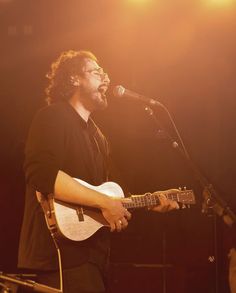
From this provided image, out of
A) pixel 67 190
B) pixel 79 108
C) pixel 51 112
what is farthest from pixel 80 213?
pixel 79 108

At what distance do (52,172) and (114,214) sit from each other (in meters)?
0.48

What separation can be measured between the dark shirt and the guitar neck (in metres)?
0.26

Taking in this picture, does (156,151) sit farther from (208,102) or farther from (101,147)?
(101,147)

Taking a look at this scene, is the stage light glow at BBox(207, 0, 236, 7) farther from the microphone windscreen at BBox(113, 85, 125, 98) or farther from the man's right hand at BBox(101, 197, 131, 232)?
the man's right hand at BBox(101, 197, 131, 232)

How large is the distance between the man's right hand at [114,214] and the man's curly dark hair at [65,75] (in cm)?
86

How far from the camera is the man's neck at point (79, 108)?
3.23 metres

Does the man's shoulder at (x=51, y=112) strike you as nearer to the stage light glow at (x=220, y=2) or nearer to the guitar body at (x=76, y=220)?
the guitar body at (x=76, y=220)

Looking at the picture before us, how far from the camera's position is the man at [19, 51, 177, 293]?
8.80 feet

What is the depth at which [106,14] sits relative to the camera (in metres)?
4.86

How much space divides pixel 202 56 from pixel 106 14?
119 cm

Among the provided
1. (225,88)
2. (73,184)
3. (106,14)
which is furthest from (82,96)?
(225,88)

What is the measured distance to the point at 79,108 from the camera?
3246mm

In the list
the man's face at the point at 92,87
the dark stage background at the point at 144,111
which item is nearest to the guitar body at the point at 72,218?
the man's face at the point at 92,87

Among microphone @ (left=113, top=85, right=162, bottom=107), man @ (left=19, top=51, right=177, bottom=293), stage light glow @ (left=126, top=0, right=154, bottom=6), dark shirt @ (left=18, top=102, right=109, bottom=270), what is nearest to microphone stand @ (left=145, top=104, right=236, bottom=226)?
microphone @ (left=113, top=85, right=162, bottom=107)
